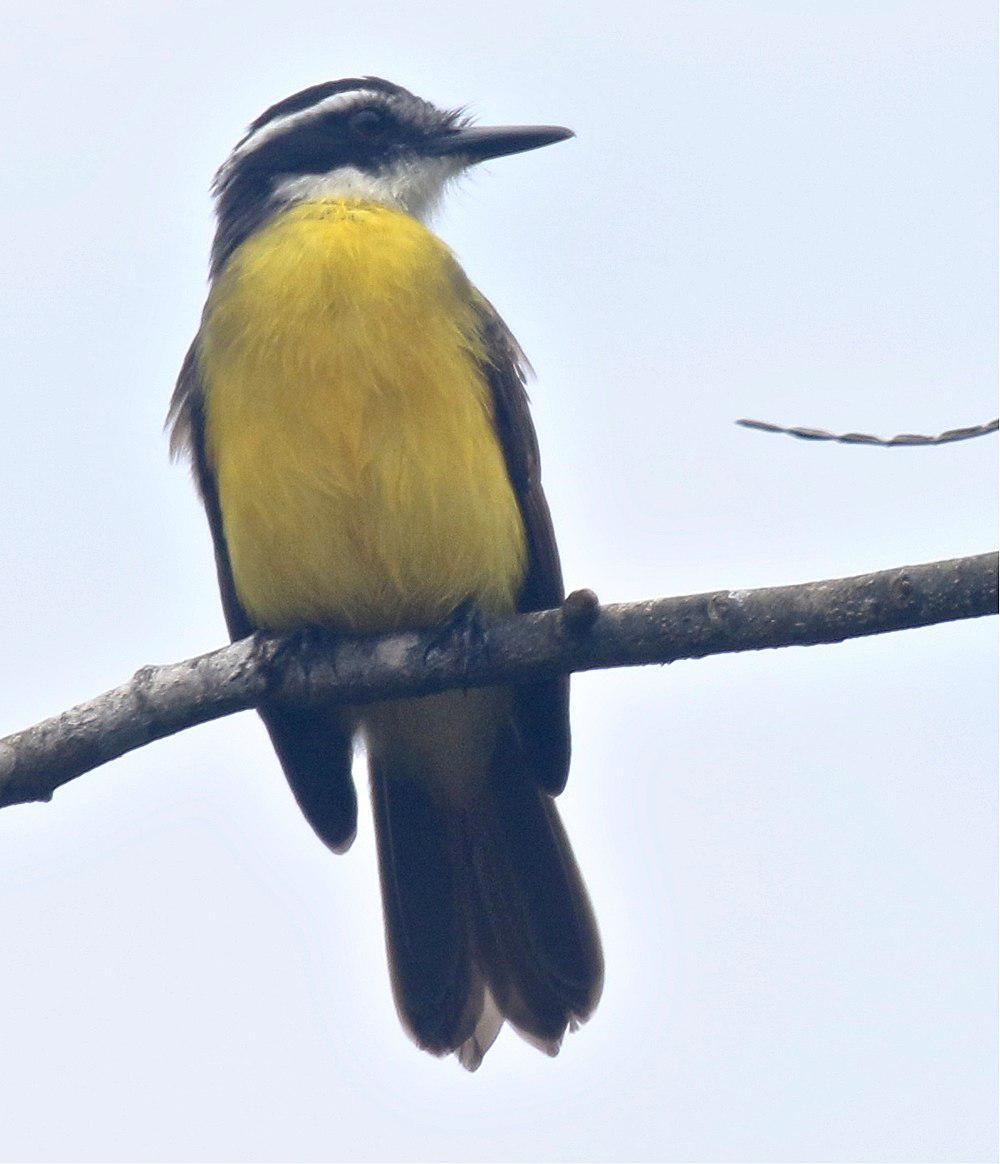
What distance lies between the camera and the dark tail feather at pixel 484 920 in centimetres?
655

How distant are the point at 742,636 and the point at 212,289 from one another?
2.82 metres

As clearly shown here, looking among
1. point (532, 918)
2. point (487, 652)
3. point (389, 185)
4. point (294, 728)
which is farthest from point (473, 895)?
point (389, 185)

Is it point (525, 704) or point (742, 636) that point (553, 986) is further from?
point (742, 636)

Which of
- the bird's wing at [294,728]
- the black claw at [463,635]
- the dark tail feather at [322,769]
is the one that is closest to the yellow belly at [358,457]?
the black claw at [463,635]

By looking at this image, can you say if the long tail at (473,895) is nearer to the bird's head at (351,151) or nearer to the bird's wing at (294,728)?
the bird's wing at (294,728)

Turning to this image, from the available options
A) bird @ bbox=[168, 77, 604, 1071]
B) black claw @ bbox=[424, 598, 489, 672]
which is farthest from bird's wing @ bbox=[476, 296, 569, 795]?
black claw @ bbox=[424, 598, 489, 672]

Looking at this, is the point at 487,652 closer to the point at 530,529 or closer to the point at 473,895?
the point at 530,529

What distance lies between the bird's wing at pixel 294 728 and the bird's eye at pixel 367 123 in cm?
119

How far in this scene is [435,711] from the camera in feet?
21.3

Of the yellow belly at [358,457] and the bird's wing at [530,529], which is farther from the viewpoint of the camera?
the bird's wing at [530,529]

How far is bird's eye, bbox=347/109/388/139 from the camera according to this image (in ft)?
23.0

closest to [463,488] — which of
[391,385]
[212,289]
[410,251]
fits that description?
[391,385]

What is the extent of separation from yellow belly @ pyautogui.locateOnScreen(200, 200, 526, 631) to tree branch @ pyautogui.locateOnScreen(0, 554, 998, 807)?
0.21 m

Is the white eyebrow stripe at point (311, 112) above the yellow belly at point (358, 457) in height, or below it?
above
